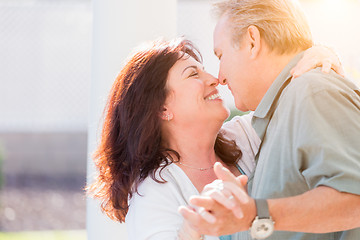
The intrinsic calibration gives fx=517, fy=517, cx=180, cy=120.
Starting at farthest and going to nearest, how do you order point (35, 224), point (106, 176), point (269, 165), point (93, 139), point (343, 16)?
point (343, 16) < point (35, 224) < point (93, 139) < point (106, 176) < point (269, 165)

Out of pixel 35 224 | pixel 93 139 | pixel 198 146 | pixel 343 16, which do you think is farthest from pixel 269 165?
pixel 343 16

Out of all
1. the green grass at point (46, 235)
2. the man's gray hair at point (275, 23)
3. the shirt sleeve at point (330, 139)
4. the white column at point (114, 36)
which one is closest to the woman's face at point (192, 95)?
the white column at point (114, 36)

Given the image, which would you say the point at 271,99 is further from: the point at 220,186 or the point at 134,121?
the point at 134,121

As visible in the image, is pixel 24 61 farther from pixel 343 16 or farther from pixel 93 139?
pixel 93 139

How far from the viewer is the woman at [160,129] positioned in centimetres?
248

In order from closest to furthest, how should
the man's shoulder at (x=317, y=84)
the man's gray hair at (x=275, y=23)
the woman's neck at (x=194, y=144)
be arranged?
1. the man's shoulder at (x=317, y=84)
2. the man's gray hair at (x=275, y=23)
3. the woman's neck at (x=194, y=144)

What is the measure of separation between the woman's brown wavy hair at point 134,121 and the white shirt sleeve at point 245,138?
0.38 meters

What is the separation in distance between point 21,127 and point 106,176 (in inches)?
281

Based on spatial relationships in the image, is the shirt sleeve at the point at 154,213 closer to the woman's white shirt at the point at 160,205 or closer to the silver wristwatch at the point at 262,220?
the woman's white shirt at the point at 160,205

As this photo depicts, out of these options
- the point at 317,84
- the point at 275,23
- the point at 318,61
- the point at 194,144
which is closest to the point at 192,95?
the point at 194,144

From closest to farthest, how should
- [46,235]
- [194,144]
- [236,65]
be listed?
1. [236,65]
2. [194,144]
3. [46,235]

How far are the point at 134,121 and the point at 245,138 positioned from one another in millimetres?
631

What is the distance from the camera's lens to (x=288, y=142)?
1753mm

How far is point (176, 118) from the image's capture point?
2.62 meters
